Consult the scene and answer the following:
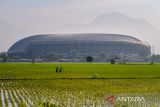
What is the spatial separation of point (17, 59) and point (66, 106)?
17930 centimetres

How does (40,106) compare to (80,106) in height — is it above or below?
above

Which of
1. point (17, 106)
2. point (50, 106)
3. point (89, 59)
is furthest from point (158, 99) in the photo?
point (89, 59)

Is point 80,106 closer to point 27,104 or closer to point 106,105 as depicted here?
point 106,105

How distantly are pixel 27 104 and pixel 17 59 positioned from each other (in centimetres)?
17833

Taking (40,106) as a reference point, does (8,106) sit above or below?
below

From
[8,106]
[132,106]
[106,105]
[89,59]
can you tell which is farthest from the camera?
[89,59]

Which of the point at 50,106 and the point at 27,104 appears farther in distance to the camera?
the point at 27,104

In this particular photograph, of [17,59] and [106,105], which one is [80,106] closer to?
[106,105]

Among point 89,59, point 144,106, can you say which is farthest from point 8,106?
point 89,59

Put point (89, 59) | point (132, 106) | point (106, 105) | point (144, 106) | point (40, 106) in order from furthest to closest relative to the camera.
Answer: point (89, 59)
point (106, 105)
point (144, 106)
point (132, 106)
point (40, 106)

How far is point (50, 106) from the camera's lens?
7.68 m

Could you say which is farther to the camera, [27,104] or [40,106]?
[27,104]

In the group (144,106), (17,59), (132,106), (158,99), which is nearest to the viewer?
(132,106)

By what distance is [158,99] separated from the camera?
1750 cm
